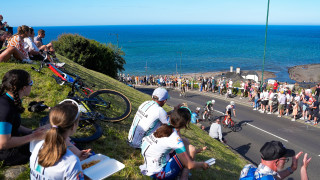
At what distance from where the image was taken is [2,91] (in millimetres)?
3568

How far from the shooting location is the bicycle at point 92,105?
18.4 ft

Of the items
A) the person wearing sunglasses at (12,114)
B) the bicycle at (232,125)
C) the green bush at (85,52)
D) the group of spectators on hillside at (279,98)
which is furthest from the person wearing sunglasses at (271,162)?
the green bush at (85,52)

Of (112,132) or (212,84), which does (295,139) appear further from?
(212,84)

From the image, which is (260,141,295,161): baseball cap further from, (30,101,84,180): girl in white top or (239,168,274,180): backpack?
(30,101,84,180): girl in white top

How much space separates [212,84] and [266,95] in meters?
10.1

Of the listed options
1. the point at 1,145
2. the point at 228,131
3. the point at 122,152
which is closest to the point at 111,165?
the point at 1,145

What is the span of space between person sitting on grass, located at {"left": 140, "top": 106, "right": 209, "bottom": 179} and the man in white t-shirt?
19.7 inches

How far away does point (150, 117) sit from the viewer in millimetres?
4637

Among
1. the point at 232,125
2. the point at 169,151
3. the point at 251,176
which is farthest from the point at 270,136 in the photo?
the point at 169,151

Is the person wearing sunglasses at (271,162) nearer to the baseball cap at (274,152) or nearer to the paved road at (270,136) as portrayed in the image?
the baseball cap at (274,152)

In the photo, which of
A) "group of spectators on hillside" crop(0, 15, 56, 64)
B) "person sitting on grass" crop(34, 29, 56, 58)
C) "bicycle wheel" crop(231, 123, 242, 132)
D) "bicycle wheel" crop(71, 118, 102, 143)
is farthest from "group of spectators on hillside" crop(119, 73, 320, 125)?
"group of spectators on hillside" crop(0, 15, 56, 64)

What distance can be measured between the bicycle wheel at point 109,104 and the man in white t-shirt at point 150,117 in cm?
149

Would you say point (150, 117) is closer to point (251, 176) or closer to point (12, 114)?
point (251, 176)

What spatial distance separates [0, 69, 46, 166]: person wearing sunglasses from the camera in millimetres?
3277
